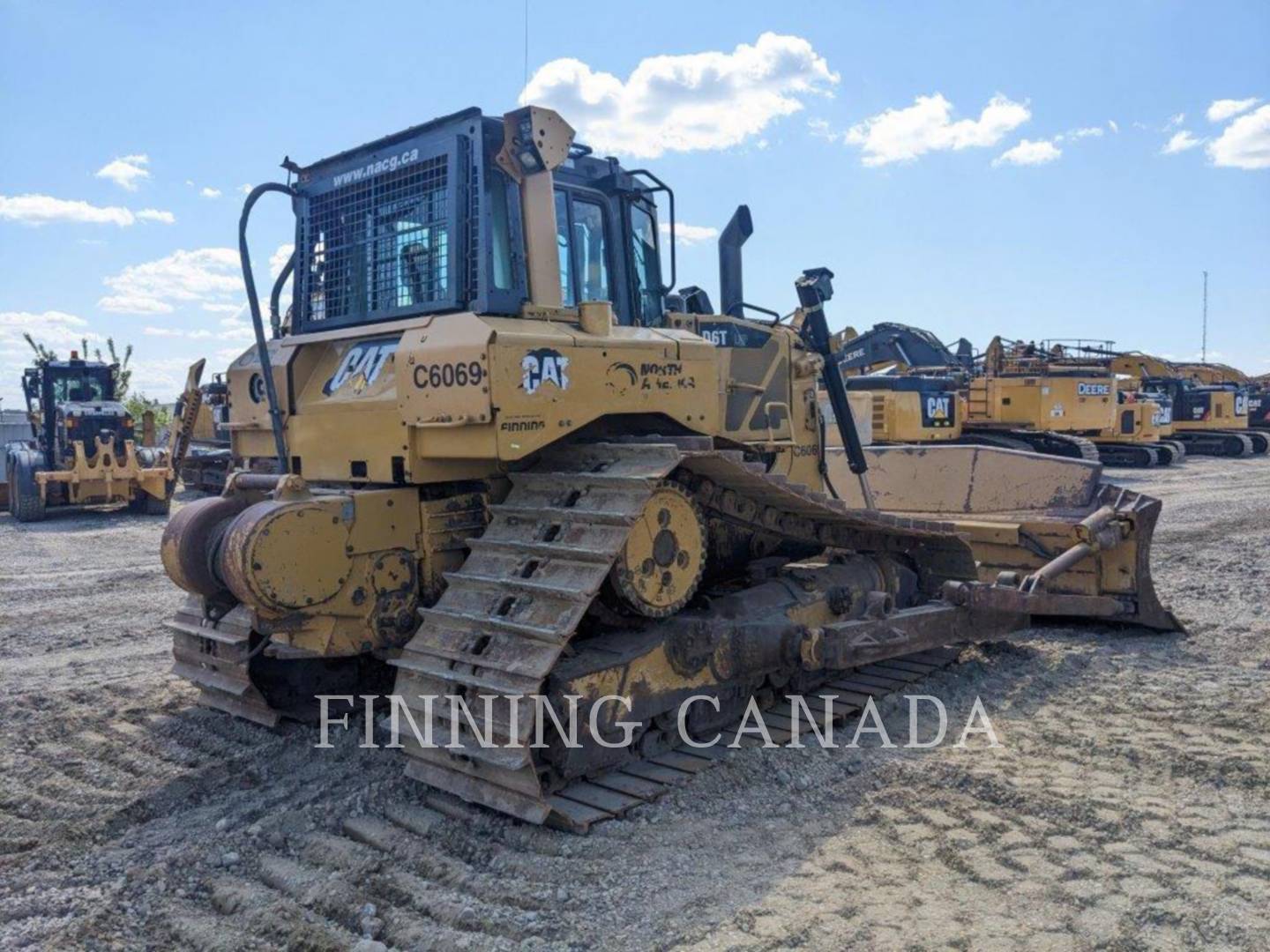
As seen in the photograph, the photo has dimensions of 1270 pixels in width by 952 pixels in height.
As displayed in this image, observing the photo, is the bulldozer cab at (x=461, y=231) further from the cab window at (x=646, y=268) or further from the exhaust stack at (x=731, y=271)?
the exhaust stack at (x=731, y=271)

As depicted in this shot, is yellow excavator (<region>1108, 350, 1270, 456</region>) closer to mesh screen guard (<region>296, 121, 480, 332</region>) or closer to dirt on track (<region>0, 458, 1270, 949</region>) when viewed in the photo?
dirt on track (<region>0, 458, 1270, 949</region>)

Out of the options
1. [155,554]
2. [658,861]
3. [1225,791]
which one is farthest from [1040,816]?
[155,554]

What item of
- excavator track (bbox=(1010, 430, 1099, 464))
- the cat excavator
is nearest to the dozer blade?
the cat excavator

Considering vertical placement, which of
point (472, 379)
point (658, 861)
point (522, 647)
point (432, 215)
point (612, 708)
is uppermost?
point (432, 215)

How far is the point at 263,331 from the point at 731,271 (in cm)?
293

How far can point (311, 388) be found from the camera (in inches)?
226

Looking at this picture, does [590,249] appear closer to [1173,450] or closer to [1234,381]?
[1173,450]

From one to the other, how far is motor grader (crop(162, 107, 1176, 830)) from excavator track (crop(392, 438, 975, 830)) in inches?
0.5

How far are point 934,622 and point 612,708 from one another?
2.44m

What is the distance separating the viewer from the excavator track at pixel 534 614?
4012mm

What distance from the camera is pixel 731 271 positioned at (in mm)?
6781

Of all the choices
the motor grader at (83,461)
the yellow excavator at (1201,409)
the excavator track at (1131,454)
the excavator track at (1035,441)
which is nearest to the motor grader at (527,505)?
the motor grader at (83,461)

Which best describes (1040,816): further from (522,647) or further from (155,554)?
(155,554)

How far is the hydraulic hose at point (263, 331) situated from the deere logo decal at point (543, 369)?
62.8 inches
